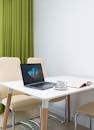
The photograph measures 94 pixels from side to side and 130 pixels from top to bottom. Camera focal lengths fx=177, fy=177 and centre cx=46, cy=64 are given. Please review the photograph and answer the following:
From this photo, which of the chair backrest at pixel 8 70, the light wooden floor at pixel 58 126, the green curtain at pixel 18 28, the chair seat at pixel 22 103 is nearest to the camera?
the chair seat at pixel 22 103

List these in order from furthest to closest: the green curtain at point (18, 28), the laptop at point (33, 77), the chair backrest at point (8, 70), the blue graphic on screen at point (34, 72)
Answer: the green curtain at point (18, 28) < the chair backrest at point (8, 70) < the blue graphic on screen at point (34, 72) < the laptop at point (33, 77)

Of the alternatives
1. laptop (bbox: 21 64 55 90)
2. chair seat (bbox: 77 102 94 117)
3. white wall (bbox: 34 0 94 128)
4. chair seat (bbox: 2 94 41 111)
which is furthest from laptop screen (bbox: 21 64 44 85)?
white wall (bbox: 34 0 94 128)

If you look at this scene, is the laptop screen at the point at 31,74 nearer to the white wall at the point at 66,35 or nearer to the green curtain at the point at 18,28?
the white wall at the point at 66,35

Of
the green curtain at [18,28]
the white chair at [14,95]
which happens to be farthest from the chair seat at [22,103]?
the green curtain at [18,28]

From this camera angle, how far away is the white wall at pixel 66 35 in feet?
8.25

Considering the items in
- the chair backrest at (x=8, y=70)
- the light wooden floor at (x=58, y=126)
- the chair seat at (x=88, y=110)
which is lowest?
the light wooden floor at (x=58, y=126)

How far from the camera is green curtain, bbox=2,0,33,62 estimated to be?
328cm

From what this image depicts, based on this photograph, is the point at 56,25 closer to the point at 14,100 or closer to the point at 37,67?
the point at 37,67

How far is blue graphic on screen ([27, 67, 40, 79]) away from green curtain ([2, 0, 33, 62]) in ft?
4.80

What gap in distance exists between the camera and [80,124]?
266 cm

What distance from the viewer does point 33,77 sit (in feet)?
6.37

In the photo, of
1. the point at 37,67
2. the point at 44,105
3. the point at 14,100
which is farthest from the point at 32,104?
the point at 44,105

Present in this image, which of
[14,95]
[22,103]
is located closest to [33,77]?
[22,103]

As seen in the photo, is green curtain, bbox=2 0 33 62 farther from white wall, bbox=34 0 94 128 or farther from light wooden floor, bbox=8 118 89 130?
light wooden floor, bbox=8 118 89 130
